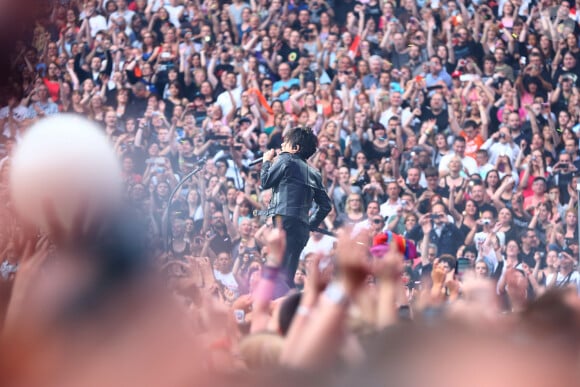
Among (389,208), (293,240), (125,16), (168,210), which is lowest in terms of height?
(293,240)

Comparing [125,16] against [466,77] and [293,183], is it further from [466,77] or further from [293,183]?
[293,183]

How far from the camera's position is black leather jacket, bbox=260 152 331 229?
6.45 meters

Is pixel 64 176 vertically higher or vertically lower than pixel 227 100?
lower

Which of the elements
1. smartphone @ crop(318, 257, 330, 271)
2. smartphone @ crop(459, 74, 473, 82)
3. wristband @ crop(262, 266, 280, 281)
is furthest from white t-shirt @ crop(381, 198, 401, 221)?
wristband @ crop(262, 266, 280, 281)

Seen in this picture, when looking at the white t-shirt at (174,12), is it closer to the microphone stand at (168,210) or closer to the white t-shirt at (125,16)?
the white t-shirt at (125,16)

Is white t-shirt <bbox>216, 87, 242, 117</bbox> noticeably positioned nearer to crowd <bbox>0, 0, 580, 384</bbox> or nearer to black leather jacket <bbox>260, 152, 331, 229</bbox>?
crowd <bbox>0, 0, 580, 384</bbox>

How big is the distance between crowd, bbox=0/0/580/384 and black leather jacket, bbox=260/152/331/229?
4.79 ft

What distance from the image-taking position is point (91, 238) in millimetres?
2025

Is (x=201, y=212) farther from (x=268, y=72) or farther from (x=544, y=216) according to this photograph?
(x=544, y=216)

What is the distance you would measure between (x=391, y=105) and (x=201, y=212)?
2.64m

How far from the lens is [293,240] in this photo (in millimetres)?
Answer: 6434

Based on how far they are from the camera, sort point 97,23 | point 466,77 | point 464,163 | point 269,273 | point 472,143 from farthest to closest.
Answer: point 97,23
point 466,77
point 472,143
point 464,163
point 269,273

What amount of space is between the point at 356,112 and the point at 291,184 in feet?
15.2

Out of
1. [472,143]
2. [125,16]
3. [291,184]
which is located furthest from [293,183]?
[125,16]
